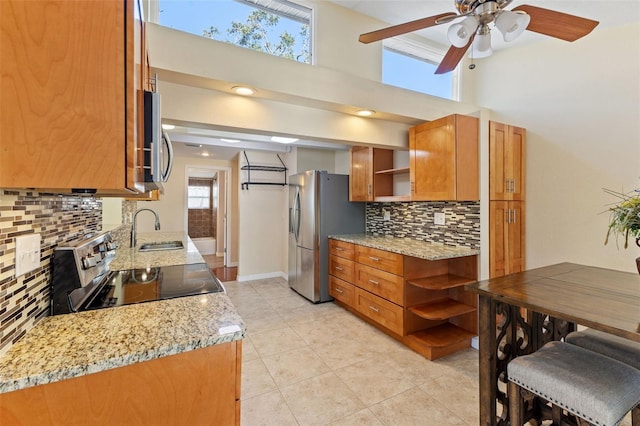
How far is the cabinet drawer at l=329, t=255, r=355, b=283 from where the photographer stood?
11.0 ft

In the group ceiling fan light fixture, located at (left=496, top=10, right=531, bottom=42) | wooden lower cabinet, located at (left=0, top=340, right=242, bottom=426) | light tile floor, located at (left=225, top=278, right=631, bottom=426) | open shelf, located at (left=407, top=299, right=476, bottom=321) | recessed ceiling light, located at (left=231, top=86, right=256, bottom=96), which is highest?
ceiling fan light fixture, located at (left=496, top=10, right=531, bottom=42)

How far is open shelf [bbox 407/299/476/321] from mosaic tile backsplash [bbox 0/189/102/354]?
247 centimetres

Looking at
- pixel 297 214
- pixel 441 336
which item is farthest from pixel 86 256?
pixel 297 214

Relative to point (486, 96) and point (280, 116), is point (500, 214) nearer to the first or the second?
point (486, 96)

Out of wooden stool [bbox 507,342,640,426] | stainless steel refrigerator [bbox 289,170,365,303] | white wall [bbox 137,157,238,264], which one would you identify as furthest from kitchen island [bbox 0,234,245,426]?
white wall [bbox 137,157,238,264]

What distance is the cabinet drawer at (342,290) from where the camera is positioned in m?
3.31

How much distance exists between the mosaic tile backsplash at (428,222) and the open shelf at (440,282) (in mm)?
326

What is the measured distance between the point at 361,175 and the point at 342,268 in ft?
4.08

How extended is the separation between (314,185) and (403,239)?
52.4 inches

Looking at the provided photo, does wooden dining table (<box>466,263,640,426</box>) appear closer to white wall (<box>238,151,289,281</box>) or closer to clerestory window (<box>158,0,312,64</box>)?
clerestory window (<box>158,0,312,64</box>)

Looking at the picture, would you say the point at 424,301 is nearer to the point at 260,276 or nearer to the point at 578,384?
the point at 578,384

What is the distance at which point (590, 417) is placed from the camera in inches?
41.6

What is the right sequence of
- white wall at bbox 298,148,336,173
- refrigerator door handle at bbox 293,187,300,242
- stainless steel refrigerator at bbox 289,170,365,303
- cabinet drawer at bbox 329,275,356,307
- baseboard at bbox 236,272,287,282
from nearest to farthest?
cabinet drawer at bbox 329,275,356,307 → stainless steel refrigerator at bbox 289,170,365,303 → refrigerator door handle at bbox 293,187,300,242 → white wall at bbox 298,148,336,173 → baseboard at bbox 236,272,287,282

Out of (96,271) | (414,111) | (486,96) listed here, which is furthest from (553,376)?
(486,96)
